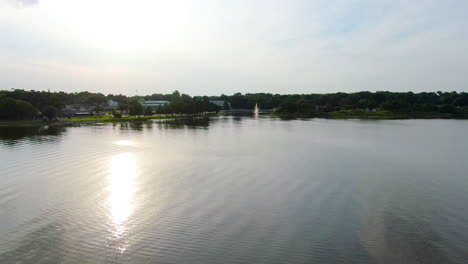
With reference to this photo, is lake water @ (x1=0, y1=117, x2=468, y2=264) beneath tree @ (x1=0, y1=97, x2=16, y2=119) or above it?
beneath

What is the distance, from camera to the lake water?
8430 mm

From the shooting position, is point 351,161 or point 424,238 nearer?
point 424,238

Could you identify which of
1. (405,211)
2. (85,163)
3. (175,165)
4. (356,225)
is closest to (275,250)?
(356,225)

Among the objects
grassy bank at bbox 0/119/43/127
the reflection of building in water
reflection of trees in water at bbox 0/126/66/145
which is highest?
grassy bank at bbox 0/119/43/127

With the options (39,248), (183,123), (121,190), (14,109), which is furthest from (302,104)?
(39,248)

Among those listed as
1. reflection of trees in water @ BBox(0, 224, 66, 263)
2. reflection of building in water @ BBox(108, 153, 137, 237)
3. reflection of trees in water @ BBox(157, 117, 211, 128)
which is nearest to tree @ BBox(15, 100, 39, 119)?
reflection of trees in water @ BBox(157, 117, 211, 128)

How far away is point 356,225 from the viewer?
33.3ft

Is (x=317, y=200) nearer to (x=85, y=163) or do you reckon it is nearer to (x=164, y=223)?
(x=164, y=223)

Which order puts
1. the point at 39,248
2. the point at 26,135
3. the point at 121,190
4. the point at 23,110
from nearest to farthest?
the point at 39,248
the point at 121,190
the point at 26,135
the point at 23,110

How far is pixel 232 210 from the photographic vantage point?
37.7 ft

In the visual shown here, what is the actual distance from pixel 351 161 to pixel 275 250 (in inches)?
Result: 597

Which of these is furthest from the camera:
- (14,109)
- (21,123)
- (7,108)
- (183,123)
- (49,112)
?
(183,123)

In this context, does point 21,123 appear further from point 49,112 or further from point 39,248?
point 39,248

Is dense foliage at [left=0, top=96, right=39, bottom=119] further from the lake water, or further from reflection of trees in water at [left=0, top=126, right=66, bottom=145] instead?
the lake water
